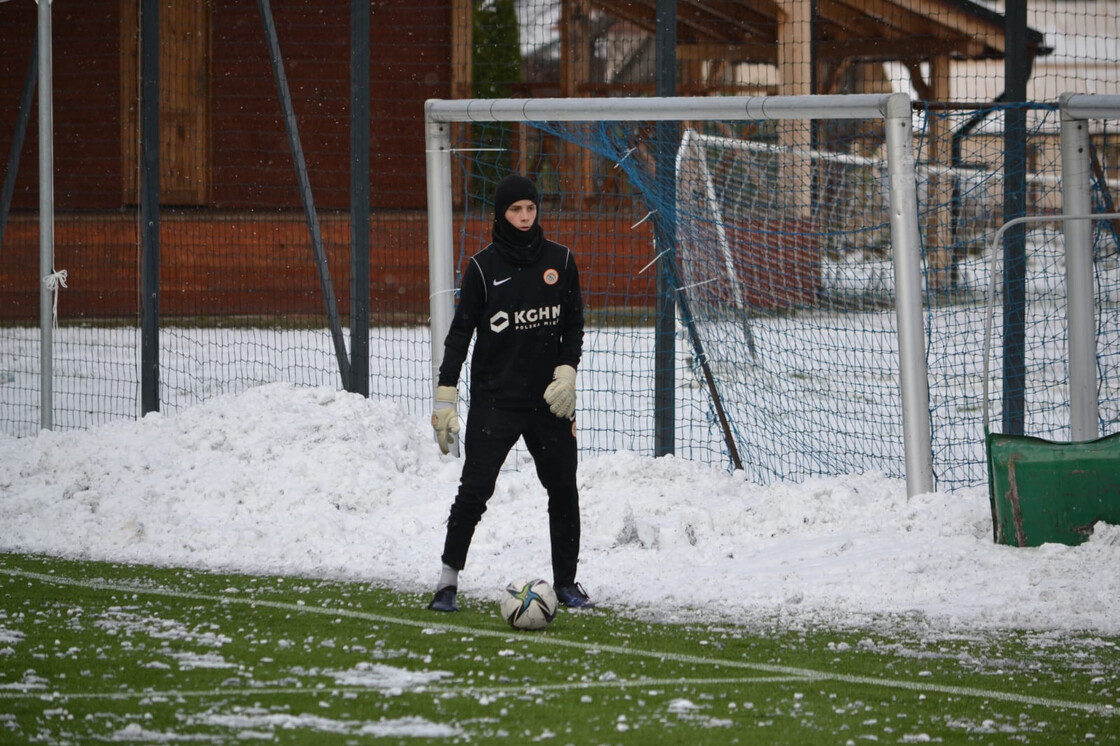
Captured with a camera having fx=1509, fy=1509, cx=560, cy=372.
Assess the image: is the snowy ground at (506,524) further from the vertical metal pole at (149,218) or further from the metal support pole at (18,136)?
the metal support pole at (18,136)

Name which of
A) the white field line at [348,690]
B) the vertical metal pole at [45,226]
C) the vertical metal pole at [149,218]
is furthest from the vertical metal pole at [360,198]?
the white field line at [348,690]

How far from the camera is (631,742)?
439 centimetres

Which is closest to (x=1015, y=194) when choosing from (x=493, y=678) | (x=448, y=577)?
(x=448, y=577)

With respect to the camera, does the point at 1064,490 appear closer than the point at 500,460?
No

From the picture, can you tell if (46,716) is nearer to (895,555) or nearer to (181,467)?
(895,555)

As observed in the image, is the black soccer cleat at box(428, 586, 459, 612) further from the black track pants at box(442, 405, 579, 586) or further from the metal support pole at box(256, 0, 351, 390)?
the metal support pole at box(256, 0, 351, 390)

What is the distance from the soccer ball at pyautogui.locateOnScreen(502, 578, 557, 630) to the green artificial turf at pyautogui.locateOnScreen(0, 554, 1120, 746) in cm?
6

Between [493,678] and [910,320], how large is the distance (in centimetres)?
357

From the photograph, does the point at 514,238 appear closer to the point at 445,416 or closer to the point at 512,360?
the point at 512,360

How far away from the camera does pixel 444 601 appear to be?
6422 mm

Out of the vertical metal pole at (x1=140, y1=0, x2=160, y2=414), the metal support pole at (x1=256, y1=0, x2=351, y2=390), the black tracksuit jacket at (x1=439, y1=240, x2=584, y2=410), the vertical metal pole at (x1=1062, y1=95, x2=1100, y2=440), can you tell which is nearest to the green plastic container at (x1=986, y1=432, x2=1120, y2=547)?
the vertical metal pole at (x1=1062, y1=95, x2=1100, y2=440)

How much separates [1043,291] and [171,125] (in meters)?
9.61

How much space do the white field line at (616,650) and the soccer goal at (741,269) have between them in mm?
2739

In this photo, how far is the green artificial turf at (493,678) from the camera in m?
4.53
